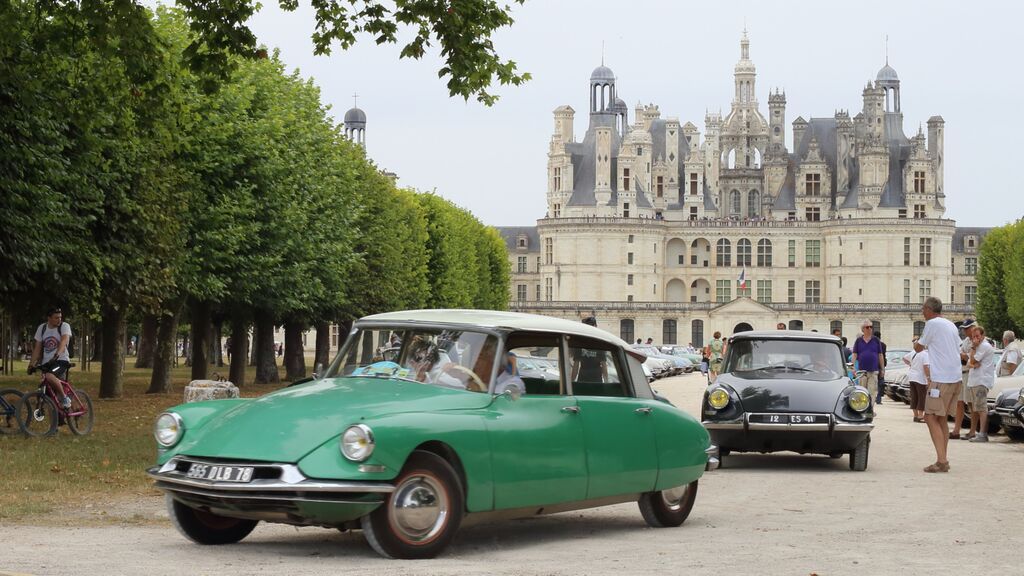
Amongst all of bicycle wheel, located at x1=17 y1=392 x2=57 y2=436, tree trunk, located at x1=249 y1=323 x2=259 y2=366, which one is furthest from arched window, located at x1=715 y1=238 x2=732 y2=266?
bicycle wheel, located at x1=17 y1=392 x2=57 y2=436

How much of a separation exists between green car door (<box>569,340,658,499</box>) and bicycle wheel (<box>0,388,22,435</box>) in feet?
35.1

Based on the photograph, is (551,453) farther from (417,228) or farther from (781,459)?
(417,228)

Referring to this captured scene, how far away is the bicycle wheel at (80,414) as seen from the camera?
20391 mm

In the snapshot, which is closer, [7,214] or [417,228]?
[7,214]

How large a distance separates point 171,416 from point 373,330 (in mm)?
1503

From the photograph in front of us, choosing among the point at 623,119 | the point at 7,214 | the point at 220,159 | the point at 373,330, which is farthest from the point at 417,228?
the point at 623,119

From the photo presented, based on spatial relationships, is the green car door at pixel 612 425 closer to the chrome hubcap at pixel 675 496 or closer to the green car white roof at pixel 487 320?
the green car white roof at pixel 487 320

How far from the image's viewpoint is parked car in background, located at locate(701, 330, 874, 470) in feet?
56.6

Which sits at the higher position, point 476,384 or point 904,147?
point 904,147

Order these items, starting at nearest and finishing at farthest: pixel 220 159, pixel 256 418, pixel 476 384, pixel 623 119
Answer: pixel 256 418 < pixel 476 384 < pixel 220 159 < pixel 623 119

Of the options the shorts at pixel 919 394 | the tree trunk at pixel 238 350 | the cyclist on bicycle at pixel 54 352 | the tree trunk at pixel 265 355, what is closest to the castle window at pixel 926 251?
the tree trunk at pixel 265 355

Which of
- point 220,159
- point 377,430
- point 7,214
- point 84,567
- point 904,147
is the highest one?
point 904,147

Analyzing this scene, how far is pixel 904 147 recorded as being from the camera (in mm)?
141875

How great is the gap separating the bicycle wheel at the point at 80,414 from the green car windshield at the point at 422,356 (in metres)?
10.7
